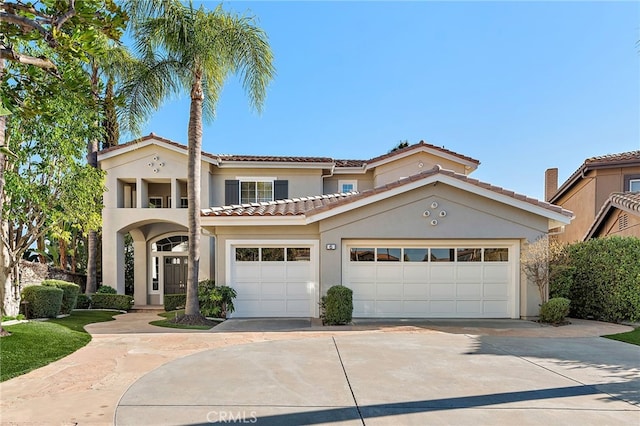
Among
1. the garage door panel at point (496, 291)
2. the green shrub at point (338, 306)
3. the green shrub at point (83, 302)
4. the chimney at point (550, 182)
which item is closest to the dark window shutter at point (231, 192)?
the green shrub at point (83, 302)

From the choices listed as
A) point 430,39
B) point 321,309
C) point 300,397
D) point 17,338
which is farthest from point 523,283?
point 17,338

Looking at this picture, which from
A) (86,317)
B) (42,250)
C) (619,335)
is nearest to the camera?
(619,335)

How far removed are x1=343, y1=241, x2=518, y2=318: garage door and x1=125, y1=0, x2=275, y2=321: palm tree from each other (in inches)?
211

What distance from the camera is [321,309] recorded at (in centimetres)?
1215

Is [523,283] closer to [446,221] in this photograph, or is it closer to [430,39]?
[446,221]

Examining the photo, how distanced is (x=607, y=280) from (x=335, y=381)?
10.6 metres

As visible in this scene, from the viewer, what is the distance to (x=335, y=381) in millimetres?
5824

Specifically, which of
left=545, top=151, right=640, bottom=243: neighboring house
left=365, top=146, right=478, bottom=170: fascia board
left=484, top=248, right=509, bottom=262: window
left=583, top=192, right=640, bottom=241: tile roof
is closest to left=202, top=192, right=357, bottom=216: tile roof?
left=365, top=146, right=478, bottom=170: fascia board

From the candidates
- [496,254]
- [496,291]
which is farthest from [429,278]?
[496,254]

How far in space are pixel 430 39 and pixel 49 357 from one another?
14.0 m

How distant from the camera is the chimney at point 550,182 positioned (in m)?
25.7

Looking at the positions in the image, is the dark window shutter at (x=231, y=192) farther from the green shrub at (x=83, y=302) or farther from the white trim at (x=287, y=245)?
the green shrub at (x=83, y=302)

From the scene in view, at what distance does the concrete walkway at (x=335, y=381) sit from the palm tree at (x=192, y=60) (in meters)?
4.95

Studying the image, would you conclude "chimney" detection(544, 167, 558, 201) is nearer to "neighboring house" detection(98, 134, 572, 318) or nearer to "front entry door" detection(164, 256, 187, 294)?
"neighboring house" detection(98, 134, 572, 318)
